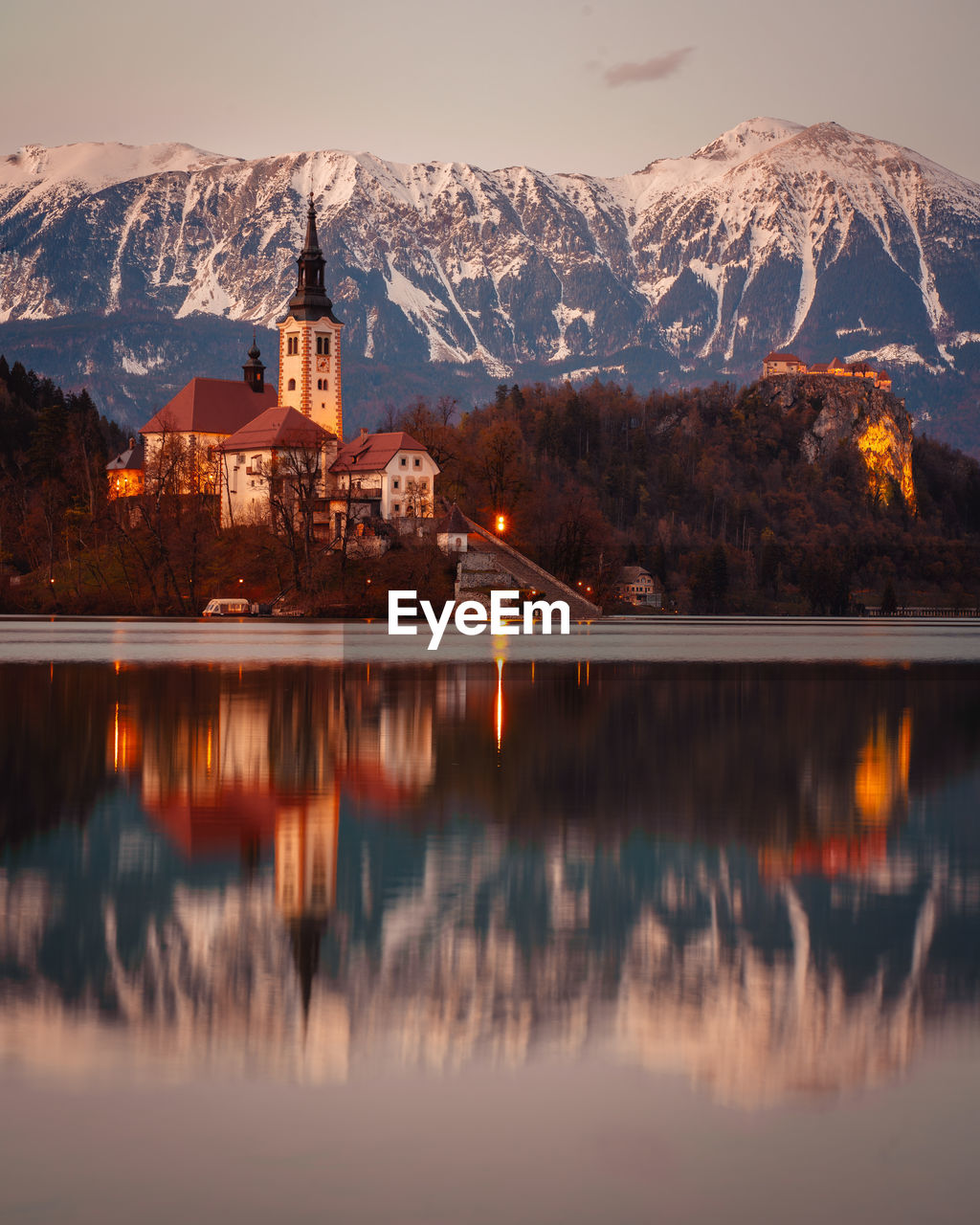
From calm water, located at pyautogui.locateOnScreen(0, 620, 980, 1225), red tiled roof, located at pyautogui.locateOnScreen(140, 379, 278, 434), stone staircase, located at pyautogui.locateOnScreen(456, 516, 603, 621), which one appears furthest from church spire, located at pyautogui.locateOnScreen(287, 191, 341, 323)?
calm water, located at pyautogui.locateOnScreen(0, 620, 980, 1225)

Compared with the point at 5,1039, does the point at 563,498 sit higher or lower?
higher

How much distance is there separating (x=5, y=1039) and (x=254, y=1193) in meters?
3.29

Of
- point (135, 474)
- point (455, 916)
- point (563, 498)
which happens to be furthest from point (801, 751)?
point (563, 498)

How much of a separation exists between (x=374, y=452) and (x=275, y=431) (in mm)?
10195

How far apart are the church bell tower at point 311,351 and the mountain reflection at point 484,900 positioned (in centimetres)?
13423

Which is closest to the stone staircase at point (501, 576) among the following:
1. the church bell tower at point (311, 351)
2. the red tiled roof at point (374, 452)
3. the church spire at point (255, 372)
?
the red tiled roof at point (374, 452)

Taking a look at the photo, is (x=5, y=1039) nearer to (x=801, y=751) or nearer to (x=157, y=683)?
(x=801, y=751)

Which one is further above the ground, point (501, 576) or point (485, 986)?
point (501, 576)

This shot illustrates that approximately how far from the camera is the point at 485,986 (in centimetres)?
1280

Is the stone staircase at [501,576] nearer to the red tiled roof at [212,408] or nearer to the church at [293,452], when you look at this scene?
the church at [293,452]

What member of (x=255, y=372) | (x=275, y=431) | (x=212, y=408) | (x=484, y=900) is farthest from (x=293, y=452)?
(x=484, y=900)

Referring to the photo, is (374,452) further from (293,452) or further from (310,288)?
(310,288)

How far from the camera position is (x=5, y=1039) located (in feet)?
37.1

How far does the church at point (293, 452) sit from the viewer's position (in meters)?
139
